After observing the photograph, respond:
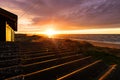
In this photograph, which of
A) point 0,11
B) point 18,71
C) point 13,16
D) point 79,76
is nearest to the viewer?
point 18,71

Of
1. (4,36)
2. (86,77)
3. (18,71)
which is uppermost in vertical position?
(4,36)

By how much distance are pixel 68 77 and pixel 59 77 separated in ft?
1.27

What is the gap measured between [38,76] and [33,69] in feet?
2.50

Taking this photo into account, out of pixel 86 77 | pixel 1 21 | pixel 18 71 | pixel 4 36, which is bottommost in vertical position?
pixel 86 77

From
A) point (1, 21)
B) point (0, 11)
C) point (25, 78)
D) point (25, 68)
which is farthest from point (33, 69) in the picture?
point (1, 21)

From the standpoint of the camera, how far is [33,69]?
22.8 ft

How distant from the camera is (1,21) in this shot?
12312 millimetres

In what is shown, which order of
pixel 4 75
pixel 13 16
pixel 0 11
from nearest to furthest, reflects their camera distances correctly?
pixel 4 75 < pixel 0 11 < pixel 13 16

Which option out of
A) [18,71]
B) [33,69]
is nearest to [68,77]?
[33,69]

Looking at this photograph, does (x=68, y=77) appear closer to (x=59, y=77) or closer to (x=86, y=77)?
(x=59, y=77)

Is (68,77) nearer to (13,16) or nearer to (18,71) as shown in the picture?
(18,71)

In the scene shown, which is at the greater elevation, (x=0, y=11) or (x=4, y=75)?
(x=0, y=11)

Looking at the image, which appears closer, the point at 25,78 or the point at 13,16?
the point at 25,78

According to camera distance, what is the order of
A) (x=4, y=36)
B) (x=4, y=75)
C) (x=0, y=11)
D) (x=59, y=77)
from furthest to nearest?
(x=4, y=36), (x=0, y=11), (x=59, y=77), (x=4, y=75)
